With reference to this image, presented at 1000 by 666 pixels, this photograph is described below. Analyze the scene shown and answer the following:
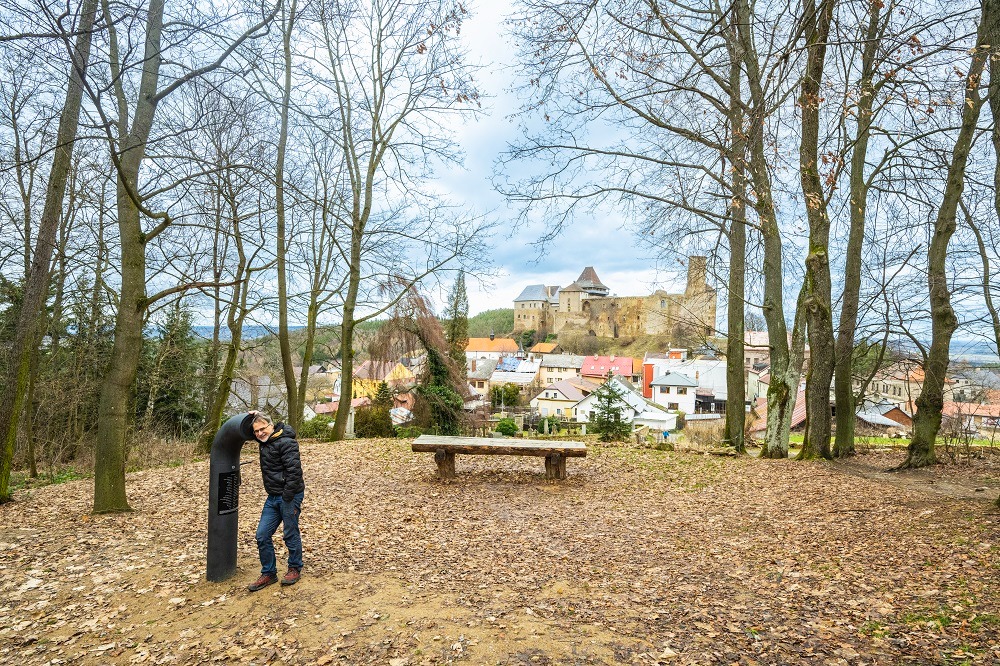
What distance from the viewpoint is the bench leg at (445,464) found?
7.93 m

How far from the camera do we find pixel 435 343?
1496 cm

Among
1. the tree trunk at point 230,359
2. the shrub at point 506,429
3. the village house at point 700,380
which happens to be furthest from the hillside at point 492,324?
the tree trunk at point 230,359

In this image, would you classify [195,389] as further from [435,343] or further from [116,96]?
[116,96]

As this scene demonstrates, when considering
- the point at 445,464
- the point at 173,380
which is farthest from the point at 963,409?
the point at 173,380

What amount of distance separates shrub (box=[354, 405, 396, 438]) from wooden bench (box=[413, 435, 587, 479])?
10.0 m

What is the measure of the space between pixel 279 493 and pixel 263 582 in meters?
0.67

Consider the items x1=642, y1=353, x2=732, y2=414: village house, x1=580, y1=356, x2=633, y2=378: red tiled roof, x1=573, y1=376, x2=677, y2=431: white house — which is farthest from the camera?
x1=580, y1=356, x2=633, y2=378: red tiled roof

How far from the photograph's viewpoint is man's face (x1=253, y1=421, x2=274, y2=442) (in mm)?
4136

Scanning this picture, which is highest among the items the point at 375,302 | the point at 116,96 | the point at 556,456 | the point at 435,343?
the point at 116,96

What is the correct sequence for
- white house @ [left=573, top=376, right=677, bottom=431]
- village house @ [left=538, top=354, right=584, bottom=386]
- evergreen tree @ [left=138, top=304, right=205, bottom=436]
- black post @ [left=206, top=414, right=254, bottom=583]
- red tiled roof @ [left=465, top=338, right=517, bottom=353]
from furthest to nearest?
1. red tiled roof @ [left=465, top=338, right=517, bottom=353]
2. village house @ [left=538, top=354, right=584, bottom=386]
3. white house @ [left=573, top=376, right=677, bottom=431]
4. evergreen tree @ [left=138, top=304, right=205, bottom=436]
5. black post @ [left=206, top=414, right=254, bottom=583]

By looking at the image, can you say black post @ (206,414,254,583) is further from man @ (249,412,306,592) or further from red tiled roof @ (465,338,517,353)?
red tiled roof @ (465,338,517,353)

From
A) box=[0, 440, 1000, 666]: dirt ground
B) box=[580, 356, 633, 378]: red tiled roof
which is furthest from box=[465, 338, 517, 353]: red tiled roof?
box=[0, 440, 1000, 666]: dirt ground

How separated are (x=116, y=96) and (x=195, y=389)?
1365cm

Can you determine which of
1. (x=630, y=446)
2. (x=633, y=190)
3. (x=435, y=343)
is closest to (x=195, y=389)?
(x=435, y=343)
